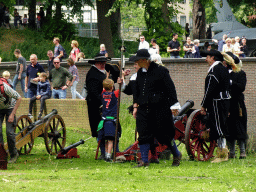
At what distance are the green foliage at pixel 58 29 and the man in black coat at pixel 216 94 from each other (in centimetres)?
2709

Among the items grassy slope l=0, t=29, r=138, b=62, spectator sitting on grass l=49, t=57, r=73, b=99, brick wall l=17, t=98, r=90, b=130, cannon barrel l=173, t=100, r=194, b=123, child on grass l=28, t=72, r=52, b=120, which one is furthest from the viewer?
grassy slope l=0, t=29, r=138, b=62

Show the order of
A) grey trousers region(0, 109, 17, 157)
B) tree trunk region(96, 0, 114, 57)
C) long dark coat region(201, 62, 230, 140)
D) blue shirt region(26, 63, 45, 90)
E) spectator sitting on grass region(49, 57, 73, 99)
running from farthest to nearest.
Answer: tree trunk region(96, 0, 114, 57), blue shirt region(26, 63, 45, 90), spectator sitting on grass region(49, 57, 73, 99), grey trousers region(0, 109, 17, 157), long dark coat region(201, 62, 230, 140)

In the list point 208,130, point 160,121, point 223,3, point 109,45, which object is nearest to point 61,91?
point 208,130

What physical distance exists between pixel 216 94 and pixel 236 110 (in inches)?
56.6

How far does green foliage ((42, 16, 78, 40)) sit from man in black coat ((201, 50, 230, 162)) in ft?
88.9

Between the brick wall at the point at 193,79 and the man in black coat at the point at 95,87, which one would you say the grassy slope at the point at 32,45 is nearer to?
the brick wall at the point at 193,79

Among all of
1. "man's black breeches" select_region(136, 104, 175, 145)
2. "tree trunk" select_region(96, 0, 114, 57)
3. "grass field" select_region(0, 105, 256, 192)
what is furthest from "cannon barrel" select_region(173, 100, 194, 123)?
"tree trunk" select_region(96, 0, 114, 57)

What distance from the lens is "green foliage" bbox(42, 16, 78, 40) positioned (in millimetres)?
37531

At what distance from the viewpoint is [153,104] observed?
385 inches

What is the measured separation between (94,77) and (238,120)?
313 centimetres

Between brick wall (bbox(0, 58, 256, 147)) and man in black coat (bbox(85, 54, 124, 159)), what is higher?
man in black coat (bbox(85, 54, 124, 159))

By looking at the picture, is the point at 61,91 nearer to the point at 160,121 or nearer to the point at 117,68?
the point at 117,68

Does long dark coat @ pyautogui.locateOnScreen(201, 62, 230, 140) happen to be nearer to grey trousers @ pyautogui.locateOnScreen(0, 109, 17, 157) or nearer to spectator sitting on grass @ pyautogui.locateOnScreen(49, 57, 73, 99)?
grey trousers @ pyautogui.locateOnScreen(0, 109, 17, 157)

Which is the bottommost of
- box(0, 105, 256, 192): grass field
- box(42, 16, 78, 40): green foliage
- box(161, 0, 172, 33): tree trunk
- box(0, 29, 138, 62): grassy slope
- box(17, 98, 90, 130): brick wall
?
box(17, 98, 90, 130): brick wall
